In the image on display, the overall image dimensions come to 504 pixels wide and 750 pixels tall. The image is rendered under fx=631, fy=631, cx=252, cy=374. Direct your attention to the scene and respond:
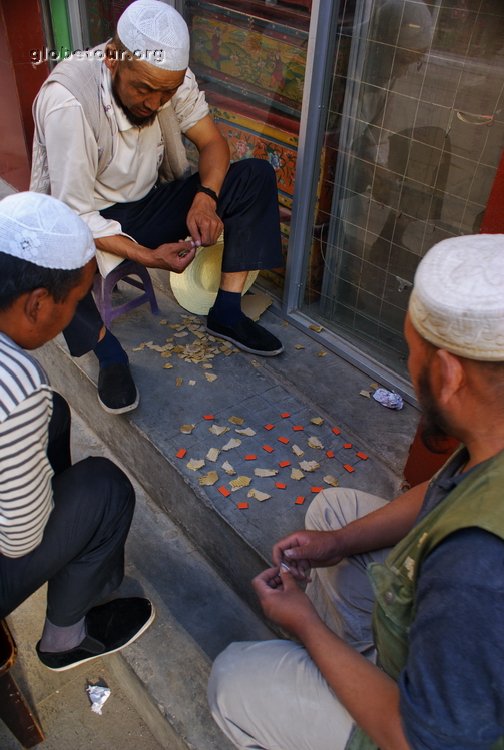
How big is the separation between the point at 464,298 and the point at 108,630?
1.86 metres

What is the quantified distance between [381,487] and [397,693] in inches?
60.6

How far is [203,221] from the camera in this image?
3164mm

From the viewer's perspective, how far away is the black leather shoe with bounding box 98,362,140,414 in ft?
9.80

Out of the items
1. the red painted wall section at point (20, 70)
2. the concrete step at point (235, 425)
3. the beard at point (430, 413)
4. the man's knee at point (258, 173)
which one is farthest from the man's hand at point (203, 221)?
the red painted wall section at point (20, 70)

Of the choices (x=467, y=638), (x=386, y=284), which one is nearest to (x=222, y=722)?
(x=467, y=638)

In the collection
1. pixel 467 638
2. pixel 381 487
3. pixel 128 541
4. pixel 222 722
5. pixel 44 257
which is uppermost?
pixel 44 257

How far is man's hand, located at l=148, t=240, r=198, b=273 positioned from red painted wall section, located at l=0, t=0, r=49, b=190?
2.34m

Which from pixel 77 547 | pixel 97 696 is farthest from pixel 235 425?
pixel 97 696

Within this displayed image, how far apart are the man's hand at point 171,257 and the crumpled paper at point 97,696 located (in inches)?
72.4

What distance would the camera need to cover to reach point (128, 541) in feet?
9.34

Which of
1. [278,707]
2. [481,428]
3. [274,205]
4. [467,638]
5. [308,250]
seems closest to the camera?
[467,638]

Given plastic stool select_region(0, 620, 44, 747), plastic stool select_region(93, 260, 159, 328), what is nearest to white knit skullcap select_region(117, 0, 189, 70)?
plastic stool select_region(93, 260, 159, 328)

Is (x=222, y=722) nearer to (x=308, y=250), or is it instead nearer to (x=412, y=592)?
(x=412, y=592)

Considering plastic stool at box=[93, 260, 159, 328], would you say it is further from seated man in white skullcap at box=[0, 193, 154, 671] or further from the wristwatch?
seated man in white skullcap at box=[0, 193, 154, 671]
